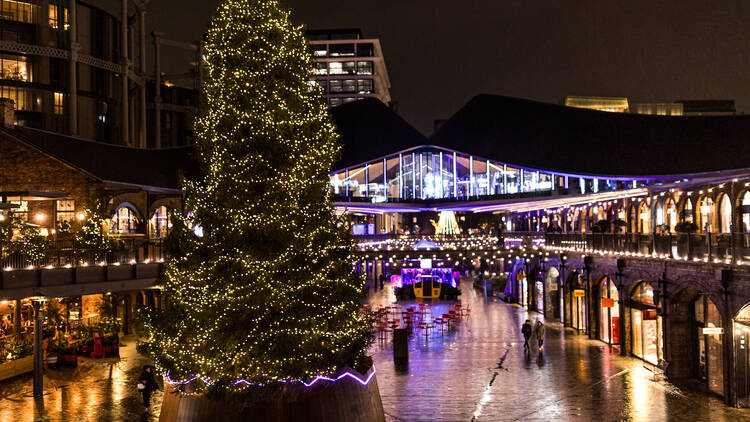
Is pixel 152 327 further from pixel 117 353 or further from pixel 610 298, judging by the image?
pixel 610 298

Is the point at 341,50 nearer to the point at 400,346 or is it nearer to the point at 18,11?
the point at 18,11

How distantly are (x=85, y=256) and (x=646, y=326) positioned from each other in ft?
68.0

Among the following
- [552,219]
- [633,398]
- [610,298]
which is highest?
[552,219]

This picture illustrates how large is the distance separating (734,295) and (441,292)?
1295 inches

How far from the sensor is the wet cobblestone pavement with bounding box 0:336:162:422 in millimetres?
18594

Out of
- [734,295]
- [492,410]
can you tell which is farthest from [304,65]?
[734,295]

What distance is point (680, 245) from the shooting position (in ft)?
72.6

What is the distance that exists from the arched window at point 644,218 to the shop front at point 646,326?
10.4 ft

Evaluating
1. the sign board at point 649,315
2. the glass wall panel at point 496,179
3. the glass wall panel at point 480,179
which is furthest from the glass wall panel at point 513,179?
the sign board at point 649,315

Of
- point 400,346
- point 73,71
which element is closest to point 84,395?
point 400,346

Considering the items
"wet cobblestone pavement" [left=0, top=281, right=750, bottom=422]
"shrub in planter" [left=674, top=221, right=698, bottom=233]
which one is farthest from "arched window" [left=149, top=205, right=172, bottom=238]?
"shrub in planter" [left=674, top=221, right=698, bottom=233]

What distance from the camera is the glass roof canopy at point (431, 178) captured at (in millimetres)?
73562

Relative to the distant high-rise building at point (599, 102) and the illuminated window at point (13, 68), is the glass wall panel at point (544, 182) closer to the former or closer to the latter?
the illuminated window at point (13, 68)

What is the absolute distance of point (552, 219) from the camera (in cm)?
5594
